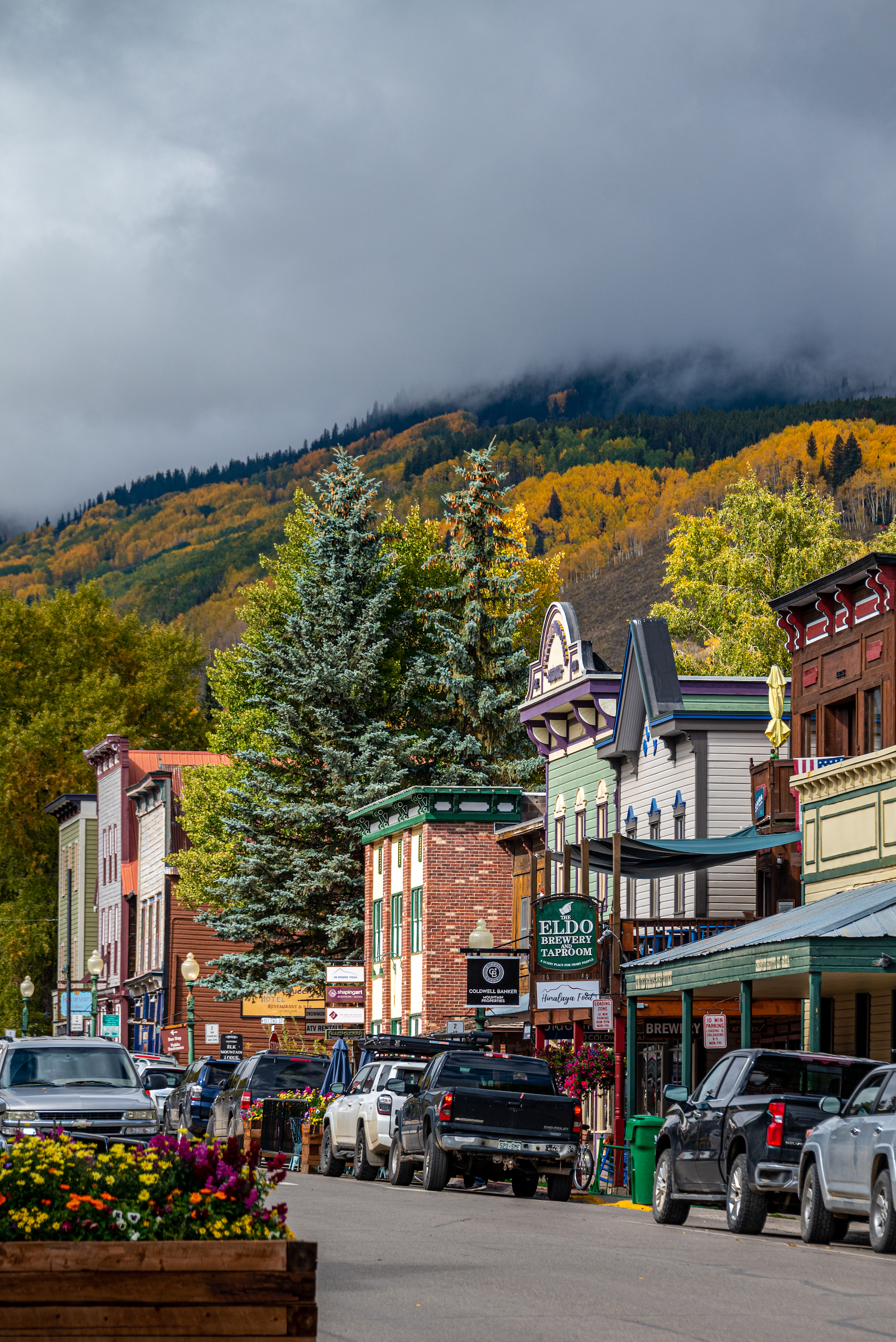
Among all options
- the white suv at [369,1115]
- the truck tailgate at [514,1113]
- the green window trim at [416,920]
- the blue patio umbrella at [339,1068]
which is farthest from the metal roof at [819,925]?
the green window trim at [416,920]

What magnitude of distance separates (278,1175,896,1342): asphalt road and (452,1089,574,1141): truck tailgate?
2.96 m

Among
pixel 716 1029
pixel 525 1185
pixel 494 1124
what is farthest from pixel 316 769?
pixel 494 1124

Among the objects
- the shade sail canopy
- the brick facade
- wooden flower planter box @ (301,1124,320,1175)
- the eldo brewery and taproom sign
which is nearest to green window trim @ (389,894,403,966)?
the brick facade

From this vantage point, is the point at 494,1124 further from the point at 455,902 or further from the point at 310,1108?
the point at 455,902

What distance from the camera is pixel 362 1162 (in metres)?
29.9

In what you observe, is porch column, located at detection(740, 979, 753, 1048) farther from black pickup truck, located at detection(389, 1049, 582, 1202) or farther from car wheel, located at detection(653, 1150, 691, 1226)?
car wheel, located at detection(653, 1150, 691, 1226)

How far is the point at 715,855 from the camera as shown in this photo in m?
33.4

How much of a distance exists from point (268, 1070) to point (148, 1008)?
4442 cm

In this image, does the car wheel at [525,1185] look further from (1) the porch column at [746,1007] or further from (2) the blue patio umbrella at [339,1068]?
(2) the blue patio umbrella at [339,1068]

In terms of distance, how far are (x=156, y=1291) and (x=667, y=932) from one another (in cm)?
2867

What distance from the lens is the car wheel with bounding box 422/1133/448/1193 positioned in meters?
25.8

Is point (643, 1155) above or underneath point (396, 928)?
underneath

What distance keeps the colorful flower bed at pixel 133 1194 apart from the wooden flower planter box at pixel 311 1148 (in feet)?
80.2

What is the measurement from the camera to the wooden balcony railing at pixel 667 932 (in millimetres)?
34750
